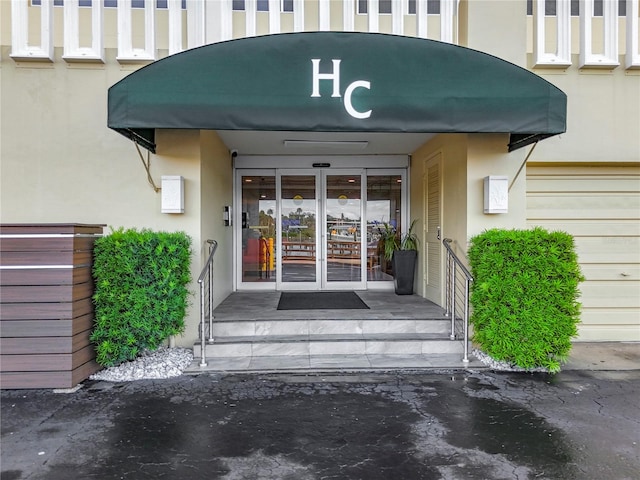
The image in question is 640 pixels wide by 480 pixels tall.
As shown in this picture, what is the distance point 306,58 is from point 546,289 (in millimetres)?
3564

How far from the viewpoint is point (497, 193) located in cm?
534

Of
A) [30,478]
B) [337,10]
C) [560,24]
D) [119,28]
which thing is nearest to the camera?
[30,478]

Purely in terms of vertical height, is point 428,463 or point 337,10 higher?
point 337,10

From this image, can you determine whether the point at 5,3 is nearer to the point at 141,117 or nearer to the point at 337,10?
the point at 141,117

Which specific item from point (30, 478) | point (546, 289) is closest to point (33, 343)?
point (30, 478)

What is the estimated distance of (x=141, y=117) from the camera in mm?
4191

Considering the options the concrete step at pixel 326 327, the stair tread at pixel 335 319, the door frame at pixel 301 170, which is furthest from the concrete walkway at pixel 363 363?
the door frame at pixel 301 170

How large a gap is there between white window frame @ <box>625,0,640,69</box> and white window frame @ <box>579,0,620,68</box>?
197 millimetres

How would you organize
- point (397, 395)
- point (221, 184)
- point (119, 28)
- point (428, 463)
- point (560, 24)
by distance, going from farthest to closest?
point (221, 184) → point (560, 24) → point (119, 28) → point (397, 395) → point (428, 463)

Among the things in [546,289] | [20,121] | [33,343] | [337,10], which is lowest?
[33,343]

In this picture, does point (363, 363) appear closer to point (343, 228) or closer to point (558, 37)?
point (343, 228)

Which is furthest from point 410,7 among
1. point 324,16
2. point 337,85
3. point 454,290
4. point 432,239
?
point 454,290

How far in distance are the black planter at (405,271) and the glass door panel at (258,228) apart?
7.69 ft

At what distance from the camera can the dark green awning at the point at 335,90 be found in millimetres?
4195
